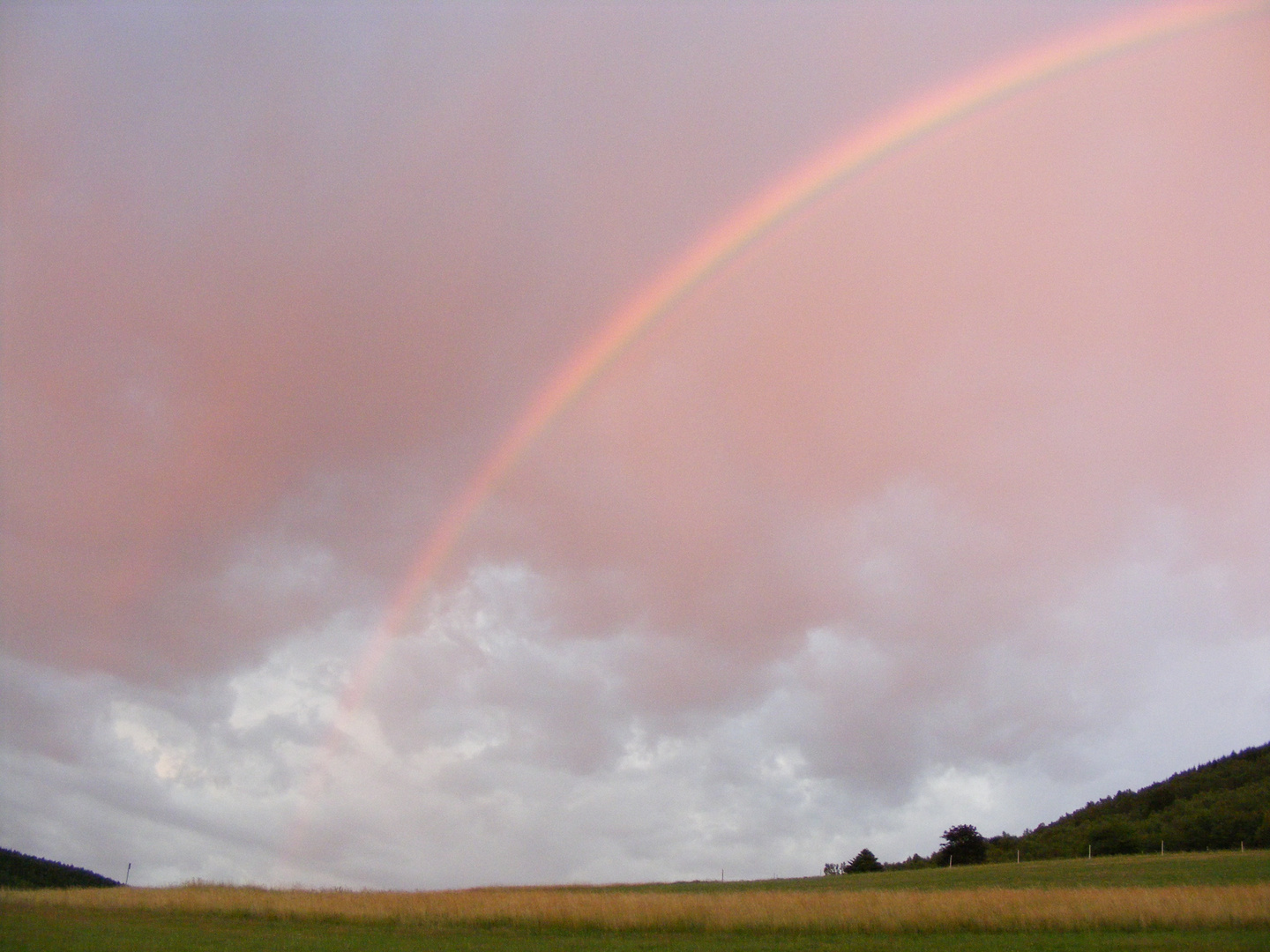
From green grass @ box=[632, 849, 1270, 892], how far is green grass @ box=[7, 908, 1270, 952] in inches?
962

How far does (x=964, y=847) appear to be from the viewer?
92.5 metres

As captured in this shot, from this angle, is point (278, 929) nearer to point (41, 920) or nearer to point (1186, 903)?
point (41, 920)

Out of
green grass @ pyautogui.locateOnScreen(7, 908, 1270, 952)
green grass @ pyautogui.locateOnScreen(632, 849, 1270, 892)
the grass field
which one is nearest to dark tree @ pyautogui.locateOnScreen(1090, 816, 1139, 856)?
green grass @ pyautogui.locateOnScreen(632, 849, 1270, 892)

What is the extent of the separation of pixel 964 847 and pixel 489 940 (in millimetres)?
74786

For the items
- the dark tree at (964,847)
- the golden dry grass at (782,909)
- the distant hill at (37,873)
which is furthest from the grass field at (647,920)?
the distant hill at (37,873)

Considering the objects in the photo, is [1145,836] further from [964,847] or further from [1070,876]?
[1070,876]

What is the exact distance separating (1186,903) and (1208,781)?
119359 millimetres

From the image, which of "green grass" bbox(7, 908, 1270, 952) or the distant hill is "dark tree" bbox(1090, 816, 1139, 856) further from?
the distant hill

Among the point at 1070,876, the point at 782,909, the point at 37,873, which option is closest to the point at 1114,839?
the point at 1070,876

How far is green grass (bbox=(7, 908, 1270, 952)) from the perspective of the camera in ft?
81.8

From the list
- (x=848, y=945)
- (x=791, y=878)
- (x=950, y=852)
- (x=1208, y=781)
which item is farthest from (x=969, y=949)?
(x=1208, y=781)

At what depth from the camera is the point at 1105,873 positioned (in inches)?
2253

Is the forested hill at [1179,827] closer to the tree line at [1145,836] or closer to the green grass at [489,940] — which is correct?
the tree line at [1145,836]

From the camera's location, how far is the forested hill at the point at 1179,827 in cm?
8658
